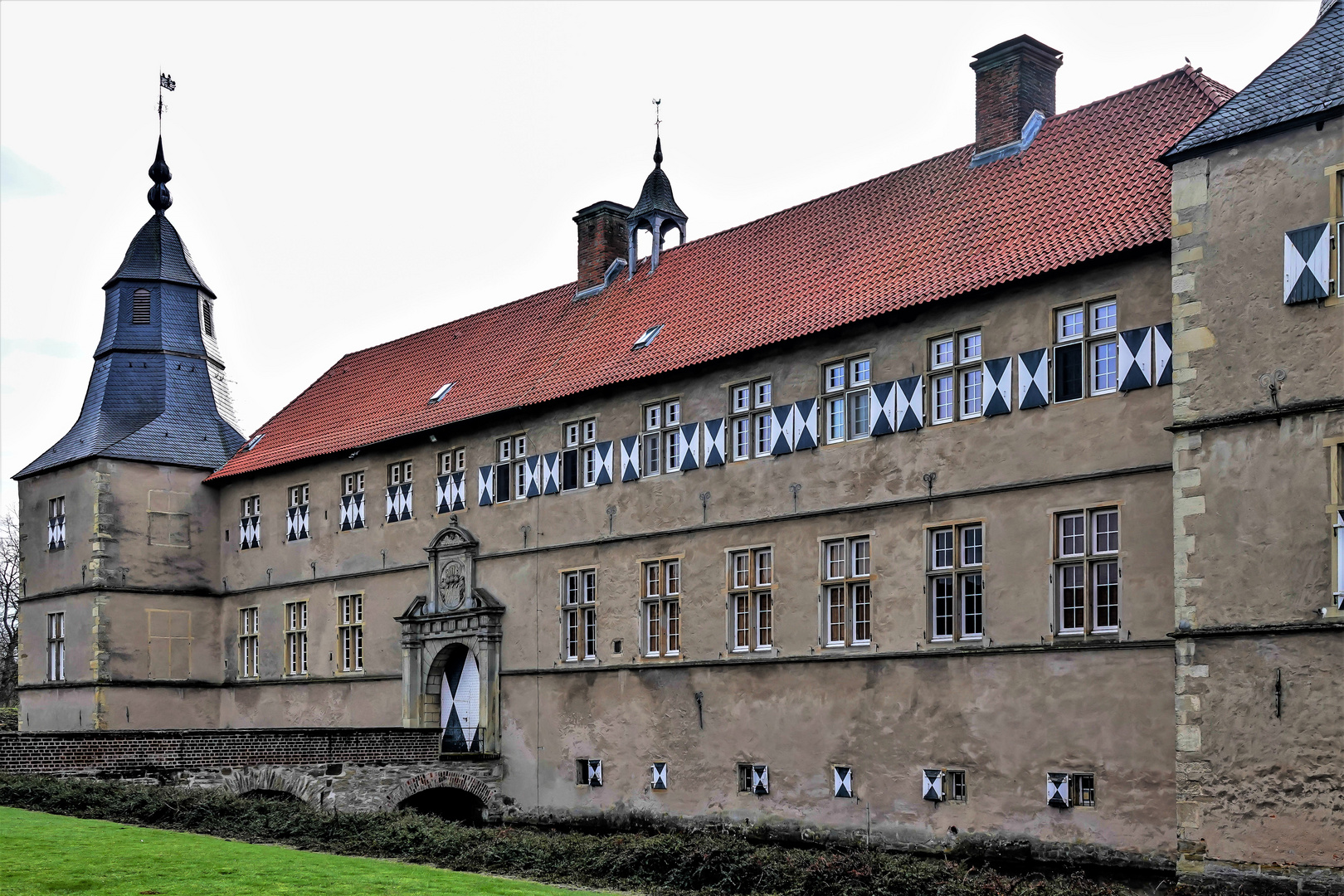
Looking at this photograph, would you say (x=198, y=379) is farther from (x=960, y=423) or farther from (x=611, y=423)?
(x=960, y=423)

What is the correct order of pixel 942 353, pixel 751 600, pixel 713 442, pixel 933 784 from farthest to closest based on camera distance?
pixel 713 442, pixel 751 600, pixel 942 353, pixel 933 784

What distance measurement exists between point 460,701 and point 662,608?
6.26 m

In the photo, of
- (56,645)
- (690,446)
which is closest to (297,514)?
(56,645)

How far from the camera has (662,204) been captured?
101ft

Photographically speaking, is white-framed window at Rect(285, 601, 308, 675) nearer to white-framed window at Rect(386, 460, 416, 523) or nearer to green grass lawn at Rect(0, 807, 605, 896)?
white-framed window at Rect(386, 460, 416, 523)

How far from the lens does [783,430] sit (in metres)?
23.2

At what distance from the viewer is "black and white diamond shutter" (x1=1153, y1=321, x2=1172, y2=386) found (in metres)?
18.3

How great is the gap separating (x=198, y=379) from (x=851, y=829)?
2457cm

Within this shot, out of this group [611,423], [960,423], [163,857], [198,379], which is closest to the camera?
[163,857]

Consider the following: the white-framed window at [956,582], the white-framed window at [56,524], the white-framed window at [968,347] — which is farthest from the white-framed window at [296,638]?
the white-framed window at [968,347]

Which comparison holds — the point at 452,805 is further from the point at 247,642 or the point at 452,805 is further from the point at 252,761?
the point at 247,642

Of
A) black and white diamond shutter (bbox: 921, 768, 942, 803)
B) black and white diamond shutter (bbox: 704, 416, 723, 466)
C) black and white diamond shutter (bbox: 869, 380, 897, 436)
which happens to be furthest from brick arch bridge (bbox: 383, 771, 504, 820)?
black and white diamond shutter (bbox: 869, 380, 897, 436)

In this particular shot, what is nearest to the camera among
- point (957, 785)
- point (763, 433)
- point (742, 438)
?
point (957, 785)

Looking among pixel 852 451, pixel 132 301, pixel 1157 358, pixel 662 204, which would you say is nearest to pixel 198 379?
pixel 132 301
